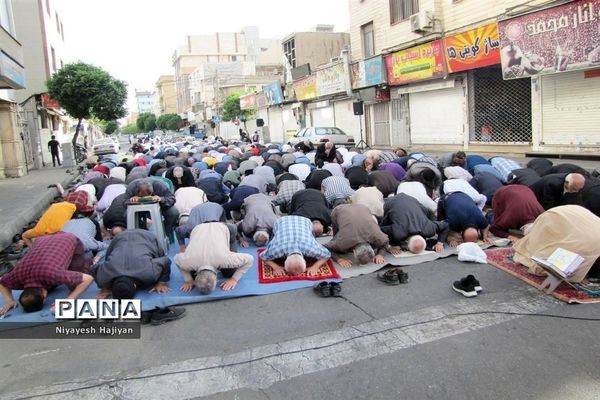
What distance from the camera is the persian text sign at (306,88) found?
92.5 ft

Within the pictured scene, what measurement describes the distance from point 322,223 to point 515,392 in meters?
4.20

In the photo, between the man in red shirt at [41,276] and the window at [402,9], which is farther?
the window at [402,9]

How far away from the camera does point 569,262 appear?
4.45m

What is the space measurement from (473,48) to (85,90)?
650 inches

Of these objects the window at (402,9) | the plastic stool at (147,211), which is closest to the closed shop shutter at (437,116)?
the window at (402,9)

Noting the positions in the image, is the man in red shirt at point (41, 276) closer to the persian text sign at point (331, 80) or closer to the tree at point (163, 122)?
the persian text sign at point (331, 80)

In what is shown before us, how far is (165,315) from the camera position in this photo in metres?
4.60

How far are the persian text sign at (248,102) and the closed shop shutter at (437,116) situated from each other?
23450 millimetres

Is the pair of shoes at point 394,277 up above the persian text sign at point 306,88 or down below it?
below

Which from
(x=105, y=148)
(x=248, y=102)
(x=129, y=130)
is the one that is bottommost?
(x=105, y=148)

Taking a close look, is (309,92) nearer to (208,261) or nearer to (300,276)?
(300,276)

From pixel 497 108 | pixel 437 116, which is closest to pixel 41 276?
pixel 497 108

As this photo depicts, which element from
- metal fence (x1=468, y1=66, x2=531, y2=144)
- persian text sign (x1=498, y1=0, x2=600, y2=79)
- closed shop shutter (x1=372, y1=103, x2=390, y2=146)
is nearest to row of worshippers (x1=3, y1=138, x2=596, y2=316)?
persian text sign (x1=498, y1=0, x2=600, y2=79)

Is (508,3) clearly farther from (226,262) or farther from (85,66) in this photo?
(85,66)
